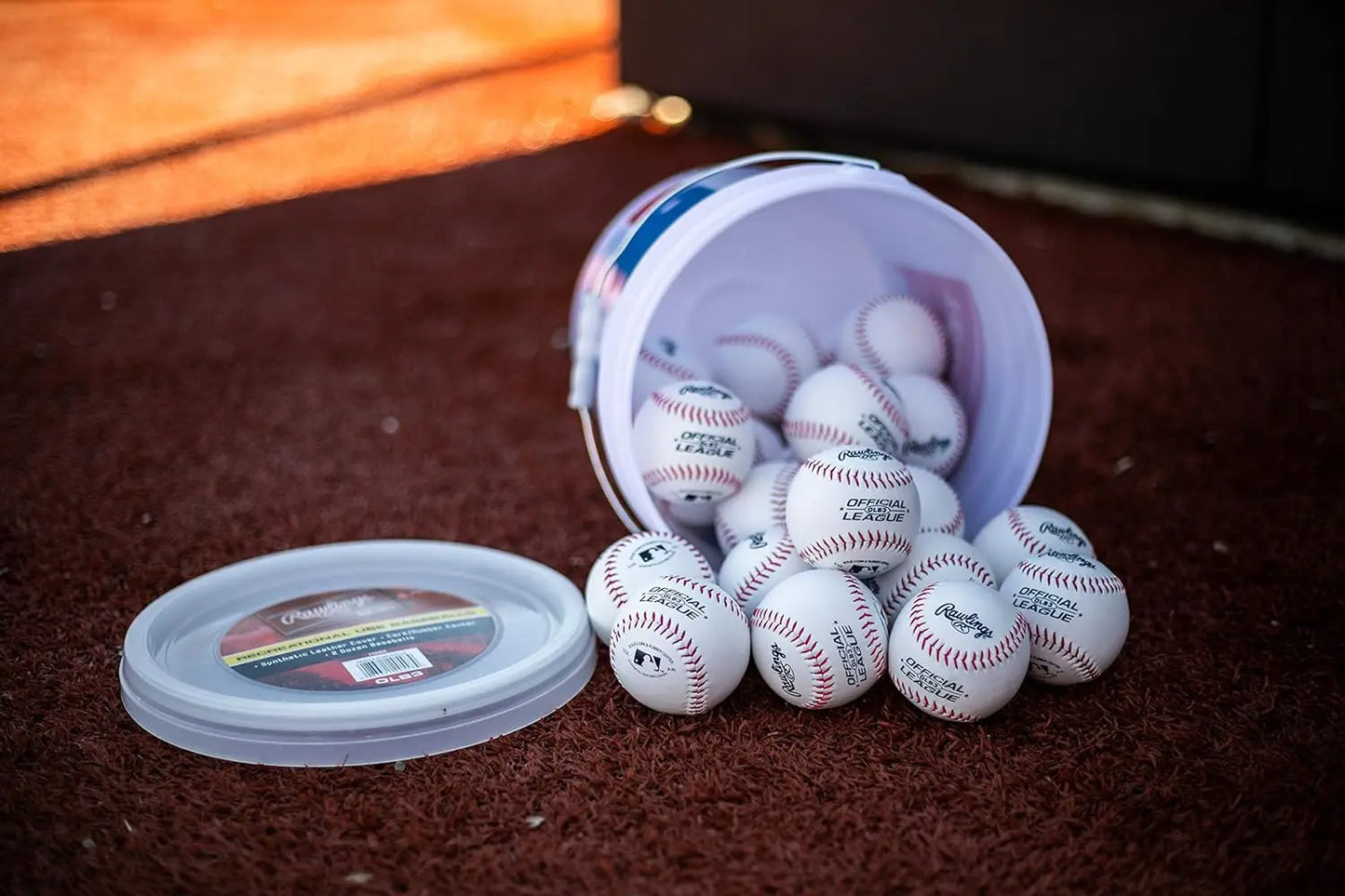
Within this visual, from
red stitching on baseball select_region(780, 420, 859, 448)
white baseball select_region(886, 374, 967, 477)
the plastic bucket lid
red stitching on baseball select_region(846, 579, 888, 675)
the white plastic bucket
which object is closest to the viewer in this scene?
the plastic bucket lid

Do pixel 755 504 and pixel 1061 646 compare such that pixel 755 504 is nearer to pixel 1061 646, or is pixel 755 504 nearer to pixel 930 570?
pixel 930 570

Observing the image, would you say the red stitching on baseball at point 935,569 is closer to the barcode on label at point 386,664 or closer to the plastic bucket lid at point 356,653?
the plastic bucket lid at point 356,653

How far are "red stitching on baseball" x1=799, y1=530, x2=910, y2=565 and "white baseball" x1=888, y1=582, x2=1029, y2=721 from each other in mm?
113

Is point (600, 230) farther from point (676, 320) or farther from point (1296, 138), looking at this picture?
point (1296, 138)

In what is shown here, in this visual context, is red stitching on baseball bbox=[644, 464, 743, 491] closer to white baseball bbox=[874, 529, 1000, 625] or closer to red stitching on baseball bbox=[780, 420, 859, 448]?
red stitching on baseball bbox=[780, 420, 859, 448]

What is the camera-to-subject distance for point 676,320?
2.69 metres

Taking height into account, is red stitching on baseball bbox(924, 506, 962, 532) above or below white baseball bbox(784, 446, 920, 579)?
below

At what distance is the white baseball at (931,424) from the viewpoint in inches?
94.0

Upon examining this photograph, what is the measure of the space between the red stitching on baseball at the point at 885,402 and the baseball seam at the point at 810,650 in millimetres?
538

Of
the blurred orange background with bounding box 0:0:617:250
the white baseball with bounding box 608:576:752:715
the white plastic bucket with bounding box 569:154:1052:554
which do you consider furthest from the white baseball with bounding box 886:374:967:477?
the blurred orange background with bounding box 0:0:617:250

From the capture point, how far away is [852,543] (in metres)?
1.96

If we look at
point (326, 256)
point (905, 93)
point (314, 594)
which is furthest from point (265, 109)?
point (314, 594)

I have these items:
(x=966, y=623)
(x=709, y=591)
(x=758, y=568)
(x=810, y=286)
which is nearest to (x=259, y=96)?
(x=810, y=286)

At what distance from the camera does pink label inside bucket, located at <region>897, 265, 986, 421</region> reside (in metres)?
2.56
